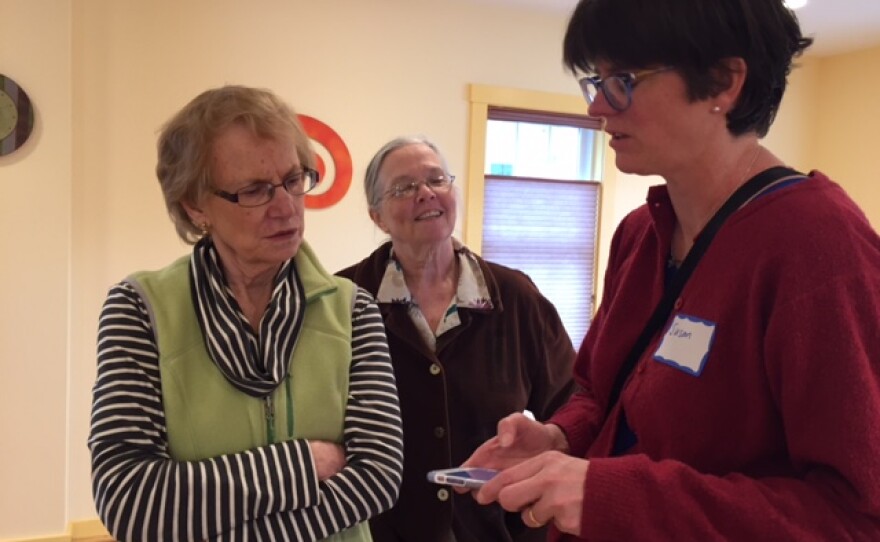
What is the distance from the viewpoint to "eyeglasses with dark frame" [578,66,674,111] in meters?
0.87

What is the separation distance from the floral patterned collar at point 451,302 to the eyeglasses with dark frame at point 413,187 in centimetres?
19

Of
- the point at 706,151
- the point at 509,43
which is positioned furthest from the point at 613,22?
the point at 509,43

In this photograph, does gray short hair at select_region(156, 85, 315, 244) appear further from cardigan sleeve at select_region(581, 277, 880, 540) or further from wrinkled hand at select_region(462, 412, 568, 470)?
cardigan sleeve at select_region(581, 277, 880, 540)

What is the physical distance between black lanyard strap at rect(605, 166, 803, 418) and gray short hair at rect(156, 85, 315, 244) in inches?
29.1

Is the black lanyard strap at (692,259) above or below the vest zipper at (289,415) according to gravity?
above

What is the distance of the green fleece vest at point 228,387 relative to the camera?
43.9 inches

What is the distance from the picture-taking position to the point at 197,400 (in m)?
1.13

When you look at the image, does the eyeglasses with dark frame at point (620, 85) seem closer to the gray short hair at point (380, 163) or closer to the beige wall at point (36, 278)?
the gray short hair at point (380, 163)

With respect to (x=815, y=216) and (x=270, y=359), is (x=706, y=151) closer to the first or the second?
(x=815, y=216)

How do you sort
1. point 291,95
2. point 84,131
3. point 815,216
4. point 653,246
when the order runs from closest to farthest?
1. point 815,216
2. point 653,246
3. point 84,131
4. point 291,95

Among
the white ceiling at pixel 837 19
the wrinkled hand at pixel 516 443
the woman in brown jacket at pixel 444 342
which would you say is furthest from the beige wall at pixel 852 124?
the wrinkled hand at pixel 516 443

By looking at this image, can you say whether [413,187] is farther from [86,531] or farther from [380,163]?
[86,531]

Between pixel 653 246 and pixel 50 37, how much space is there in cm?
301

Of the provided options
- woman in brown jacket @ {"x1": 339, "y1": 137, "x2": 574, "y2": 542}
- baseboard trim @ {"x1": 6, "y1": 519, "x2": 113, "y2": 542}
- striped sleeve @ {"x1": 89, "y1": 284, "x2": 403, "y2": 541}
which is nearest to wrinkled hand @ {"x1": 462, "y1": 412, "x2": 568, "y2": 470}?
striped sleeve @ {"x1": 89, "y1": 284, "x2": 403, "y2": 541}
